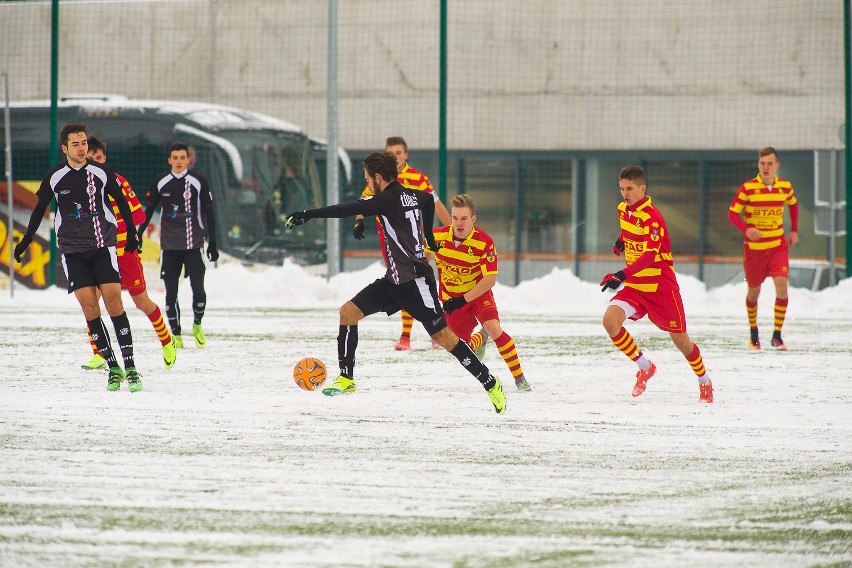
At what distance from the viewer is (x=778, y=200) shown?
479 inches

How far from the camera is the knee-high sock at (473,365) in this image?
7.73 meters

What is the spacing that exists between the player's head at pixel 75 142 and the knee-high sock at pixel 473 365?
2.96 metres

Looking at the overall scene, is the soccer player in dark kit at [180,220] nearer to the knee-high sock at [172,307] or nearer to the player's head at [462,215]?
the knee-high sock at [172,307]

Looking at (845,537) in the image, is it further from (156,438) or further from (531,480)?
(156,438)

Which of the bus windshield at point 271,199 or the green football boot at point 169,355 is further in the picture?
the bus windshield at point 271,199

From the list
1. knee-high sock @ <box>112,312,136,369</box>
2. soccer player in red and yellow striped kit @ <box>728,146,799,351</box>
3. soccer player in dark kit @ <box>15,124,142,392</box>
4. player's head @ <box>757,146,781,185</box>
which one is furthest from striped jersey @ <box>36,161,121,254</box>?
player's head @ <box>757,146,781,185</box>

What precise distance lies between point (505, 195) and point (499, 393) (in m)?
18.9

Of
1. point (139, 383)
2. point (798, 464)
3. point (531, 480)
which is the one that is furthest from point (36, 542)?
point (139, 383)

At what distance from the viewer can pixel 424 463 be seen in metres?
6.10

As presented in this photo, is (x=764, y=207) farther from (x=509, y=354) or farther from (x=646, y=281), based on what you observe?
(x=509, y=354)

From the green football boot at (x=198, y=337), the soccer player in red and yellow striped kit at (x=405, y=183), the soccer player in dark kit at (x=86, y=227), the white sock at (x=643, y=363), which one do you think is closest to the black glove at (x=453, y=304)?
the white sock at (x=643, y=363)

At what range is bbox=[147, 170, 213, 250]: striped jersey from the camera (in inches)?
459

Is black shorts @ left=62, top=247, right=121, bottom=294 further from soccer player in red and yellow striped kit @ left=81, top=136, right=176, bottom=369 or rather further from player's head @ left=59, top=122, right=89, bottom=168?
soccer player in red and yellow striped kit @ left=81, top=136, right=176, bottom=369

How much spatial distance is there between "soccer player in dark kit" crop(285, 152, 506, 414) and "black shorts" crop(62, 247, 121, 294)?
186 cm
